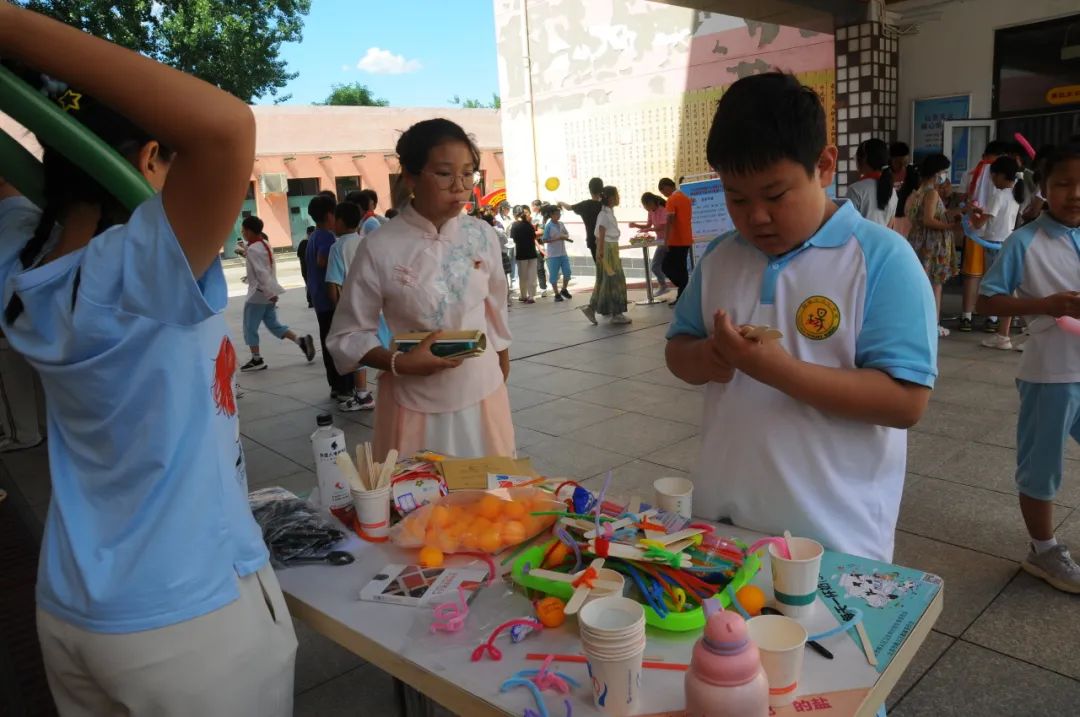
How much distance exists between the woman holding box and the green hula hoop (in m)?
1.29

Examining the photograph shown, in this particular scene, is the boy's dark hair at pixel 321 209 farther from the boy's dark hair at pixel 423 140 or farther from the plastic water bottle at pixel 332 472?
the plastic water bottle at pixel 332 472

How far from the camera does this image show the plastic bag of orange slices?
160 centimetres

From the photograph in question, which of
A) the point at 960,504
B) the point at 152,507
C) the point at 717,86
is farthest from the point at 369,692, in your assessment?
the point at 717,86

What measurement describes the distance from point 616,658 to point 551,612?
278 millimetres

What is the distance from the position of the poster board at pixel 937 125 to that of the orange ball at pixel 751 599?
893 centimetres

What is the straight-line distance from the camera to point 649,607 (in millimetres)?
1257

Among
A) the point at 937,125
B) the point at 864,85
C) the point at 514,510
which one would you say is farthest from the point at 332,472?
the point at 937,125

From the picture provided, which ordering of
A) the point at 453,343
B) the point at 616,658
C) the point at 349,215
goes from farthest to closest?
the point at 349,215
the point at 453,343
the point at 616,658

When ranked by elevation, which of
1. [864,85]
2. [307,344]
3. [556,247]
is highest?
[864,85]

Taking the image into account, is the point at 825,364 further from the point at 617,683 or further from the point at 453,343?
the point at 453,343

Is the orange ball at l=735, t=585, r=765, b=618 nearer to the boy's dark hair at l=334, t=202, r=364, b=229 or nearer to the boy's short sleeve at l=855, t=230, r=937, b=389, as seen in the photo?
the boy's short sleeve at l=855, t=230, r=937, b=389

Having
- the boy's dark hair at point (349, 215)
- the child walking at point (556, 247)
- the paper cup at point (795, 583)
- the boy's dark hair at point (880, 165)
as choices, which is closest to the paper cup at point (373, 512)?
the paper cup at point (795, 583)

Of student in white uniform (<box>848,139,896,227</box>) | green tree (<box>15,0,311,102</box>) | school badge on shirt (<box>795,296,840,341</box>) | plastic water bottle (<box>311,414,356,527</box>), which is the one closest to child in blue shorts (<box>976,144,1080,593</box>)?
school badge on shirt (<box>795,296,840,341</box>)

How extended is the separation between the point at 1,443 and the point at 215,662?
5796 millimetres
